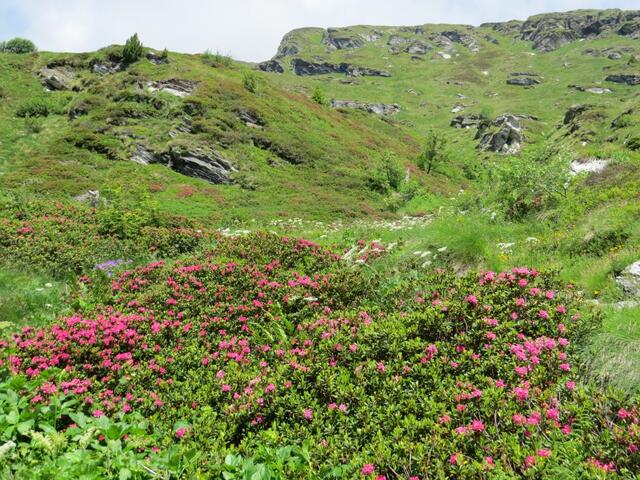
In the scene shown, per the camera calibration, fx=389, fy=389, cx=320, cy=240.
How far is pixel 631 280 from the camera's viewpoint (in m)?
6.23

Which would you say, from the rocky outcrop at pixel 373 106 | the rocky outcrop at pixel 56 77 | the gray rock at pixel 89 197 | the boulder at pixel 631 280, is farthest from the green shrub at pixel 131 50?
the rocky outcrop at pixel 373 106

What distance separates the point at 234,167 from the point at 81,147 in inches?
503

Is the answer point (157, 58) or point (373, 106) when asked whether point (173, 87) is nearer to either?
point (157, 58)

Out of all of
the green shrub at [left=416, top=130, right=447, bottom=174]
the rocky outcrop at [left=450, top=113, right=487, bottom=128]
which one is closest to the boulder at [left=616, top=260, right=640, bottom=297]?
the green shrub at [left=416, top=130, right=447, bottom=174]

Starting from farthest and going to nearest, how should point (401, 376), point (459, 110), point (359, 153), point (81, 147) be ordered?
point (459, 110) → point (359, 153) → point (81, 147) → point (401, 376)

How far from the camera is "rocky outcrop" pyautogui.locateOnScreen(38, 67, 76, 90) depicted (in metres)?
47.7

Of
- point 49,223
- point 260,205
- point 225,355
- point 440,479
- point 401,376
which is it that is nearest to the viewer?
point 440,479

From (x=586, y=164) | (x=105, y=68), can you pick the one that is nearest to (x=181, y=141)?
(x=105, y=68)

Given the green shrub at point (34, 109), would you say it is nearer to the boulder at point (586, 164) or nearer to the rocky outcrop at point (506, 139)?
the boulder at point (586, 164)

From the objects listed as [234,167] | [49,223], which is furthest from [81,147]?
[49,223]

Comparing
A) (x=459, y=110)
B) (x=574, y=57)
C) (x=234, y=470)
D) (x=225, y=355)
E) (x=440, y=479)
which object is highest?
(x=574, y=57)

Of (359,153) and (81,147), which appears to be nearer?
(81,147)

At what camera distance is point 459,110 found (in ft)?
465

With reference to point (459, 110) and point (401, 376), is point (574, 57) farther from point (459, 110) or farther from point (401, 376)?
point (401, 376)
